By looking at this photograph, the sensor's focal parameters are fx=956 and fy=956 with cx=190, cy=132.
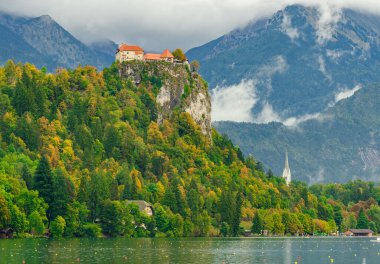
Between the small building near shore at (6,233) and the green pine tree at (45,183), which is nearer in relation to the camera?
the small building near shore at (6,233)

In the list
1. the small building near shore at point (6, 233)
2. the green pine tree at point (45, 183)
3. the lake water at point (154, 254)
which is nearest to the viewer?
the lake water at point (154, 254)

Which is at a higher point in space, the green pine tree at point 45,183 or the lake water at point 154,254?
the green pine tree at point 45,183

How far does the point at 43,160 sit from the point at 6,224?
25.7 metres

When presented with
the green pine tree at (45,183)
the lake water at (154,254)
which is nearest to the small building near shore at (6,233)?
the lake water at (154,254)

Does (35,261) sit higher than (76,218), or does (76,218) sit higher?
(76,218)

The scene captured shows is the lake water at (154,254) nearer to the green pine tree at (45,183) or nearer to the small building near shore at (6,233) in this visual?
the small building near shore at (6,233)

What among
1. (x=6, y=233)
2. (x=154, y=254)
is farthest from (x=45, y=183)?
(x=154, y=254)

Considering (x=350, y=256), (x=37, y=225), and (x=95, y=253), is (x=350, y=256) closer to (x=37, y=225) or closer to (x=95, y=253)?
(x=95, y=253)

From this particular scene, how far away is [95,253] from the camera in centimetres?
14188

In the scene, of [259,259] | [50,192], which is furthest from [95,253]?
[50,192]

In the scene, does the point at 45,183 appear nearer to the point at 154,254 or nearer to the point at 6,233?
the point at 6,233

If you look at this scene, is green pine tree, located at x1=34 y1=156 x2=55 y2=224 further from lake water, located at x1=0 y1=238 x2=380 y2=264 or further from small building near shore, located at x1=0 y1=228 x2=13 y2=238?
lake water, located at x1=0 y1=238 x2=380 y2=264

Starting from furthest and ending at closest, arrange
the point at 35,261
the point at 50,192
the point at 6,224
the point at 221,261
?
the point at 50,192 < the point at 6,224 < the point at 221,261 < the point at 35,261

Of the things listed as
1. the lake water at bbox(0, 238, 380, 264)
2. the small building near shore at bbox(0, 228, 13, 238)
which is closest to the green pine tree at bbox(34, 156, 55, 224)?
the small building near shore at bbox(0, 228, 13, 238)
